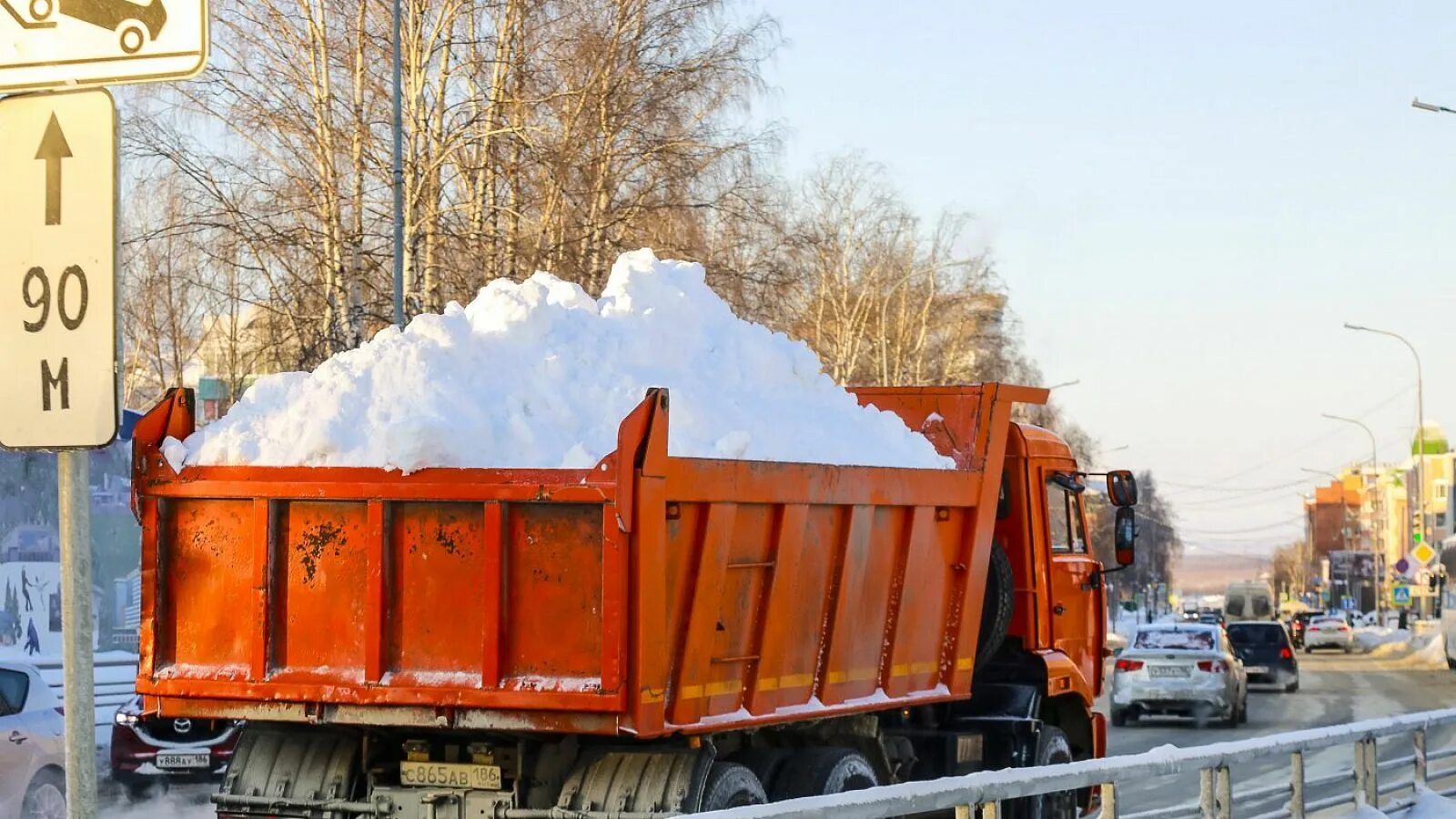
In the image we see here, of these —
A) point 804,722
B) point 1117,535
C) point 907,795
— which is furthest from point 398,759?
point 1117,535

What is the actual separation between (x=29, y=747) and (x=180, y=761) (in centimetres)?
242

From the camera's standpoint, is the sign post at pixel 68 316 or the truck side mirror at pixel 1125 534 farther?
the truck side mirror at pixel 1125 534

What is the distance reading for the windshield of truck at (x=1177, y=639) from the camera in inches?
1009

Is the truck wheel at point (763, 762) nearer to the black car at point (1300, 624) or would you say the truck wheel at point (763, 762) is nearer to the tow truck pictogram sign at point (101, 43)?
the tow truck pictogram sign at point (101, 43)

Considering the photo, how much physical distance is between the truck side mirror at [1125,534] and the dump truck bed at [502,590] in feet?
13.4

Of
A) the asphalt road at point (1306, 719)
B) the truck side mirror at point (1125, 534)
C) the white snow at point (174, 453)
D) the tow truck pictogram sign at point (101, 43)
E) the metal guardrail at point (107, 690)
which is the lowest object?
the asphalt road at point (1306, 719)

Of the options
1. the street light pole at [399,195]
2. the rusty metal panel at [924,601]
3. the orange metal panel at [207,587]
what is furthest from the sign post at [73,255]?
the street light pole at [399,195]

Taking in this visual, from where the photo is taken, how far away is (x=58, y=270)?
4.35m

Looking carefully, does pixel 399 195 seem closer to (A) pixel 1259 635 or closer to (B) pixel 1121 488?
(B) pixel 1121 488

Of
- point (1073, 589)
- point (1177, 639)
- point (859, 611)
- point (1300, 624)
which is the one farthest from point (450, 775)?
point (1300, 624)

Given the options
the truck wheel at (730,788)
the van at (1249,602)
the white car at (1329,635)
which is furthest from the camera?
the van at (1249,602)

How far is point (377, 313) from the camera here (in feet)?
85.7

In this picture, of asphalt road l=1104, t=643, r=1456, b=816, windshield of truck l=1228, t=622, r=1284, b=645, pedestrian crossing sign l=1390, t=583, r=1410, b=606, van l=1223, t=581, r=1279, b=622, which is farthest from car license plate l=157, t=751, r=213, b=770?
van l=1223, t=581, r=1279, b=622

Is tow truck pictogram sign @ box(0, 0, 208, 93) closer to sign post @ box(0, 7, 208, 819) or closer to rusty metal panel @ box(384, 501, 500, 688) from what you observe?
sign post @ box(0, 7, 208, 819)
